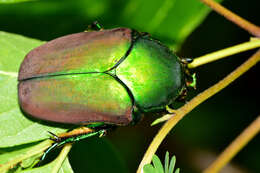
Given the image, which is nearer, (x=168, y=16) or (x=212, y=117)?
(x=168, y=16)

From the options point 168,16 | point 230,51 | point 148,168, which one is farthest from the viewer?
point 168,16

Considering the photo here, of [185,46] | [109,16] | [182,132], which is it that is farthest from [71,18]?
[182,132]

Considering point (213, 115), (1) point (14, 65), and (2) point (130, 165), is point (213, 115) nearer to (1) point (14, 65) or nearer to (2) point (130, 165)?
(2) point (130, 165)

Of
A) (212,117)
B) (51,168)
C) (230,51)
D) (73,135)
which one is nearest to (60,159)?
(51,168)

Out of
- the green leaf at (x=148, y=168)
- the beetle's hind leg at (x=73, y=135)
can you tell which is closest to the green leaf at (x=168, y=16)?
the beetle's hind leg at (x=73, y=135)

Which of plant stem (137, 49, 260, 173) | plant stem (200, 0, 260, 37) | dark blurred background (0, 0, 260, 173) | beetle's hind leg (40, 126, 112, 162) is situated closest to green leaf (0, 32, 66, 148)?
beetle's hind leg (40, 126, 112, 162)

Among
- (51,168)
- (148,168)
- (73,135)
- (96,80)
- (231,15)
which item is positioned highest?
(231,15)

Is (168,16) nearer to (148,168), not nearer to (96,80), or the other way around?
(96,80)

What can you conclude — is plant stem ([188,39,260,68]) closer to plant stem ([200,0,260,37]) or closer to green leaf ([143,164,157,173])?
plant stem ([200,0,260,37])
